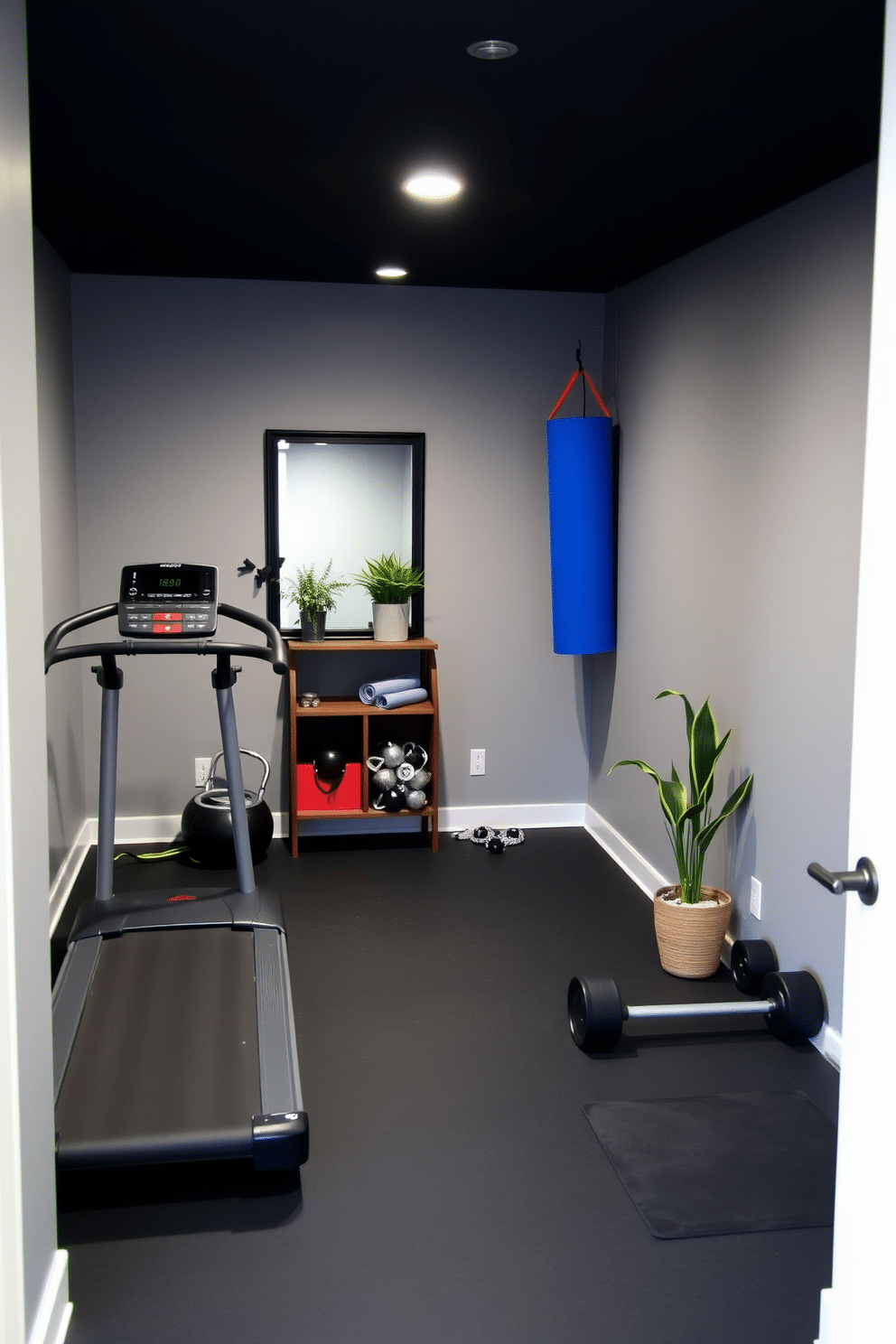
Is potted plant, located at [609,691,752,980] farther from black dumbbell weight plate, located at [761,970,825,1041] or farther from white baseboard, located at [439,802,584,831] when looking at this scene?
white baseboard, located at [439,802,584,831]

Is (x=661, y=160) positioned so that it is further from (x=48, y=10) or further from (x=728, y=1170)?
(x=728, y=1170)

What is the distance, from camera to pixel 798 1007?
116 inches

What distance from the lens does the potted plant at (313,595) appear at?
467 cm

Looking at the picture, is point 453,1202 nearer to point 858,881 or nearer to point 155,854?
point 858,881

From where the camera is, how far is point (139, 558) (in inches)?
184

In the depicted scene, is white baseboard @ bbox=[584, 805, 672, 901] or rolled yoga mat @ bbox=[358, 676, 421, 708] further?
Result: rolled yoga mat @ bbox=[358, 676, 421, 708]

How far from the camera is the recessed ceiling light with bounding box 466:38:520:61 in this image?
224 cm

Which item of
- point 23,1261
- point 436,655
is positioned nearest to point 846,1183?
point 23,1261

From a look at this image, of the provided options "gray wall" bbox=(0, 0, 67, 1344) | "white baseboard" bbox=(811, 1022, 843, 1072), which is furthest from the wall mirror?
"gray wall" bbox=(0, 0, 67, 1344)

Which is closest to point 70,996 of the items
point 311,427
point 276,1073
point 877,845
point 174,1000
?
point 174,1000

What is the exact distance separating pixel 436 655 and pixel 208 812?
122 cm

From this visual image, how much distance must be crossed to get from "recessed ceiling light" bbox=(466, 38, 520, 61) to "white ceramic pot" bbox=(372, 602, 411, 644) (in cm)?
258

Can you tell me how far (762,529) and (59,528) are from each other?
8.42 ft

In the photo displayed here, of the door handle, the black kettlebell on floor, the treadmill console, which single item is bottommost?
the black kettlebell on floor
